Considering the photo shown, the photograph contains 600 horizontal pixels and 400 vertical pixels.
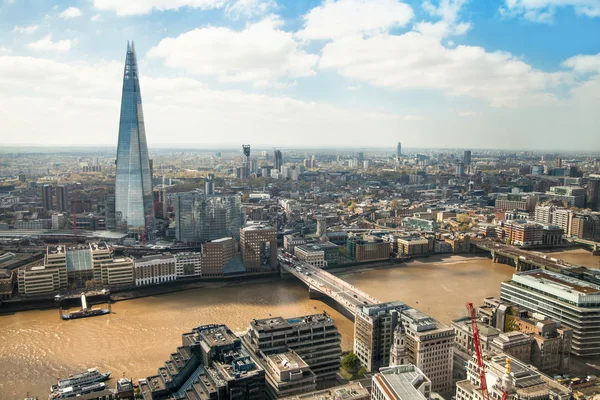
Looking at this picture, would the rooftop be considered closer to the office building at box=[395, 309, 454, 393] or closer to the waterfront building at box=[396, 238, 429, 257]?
the office building at box=[395, 309, 454, 393]

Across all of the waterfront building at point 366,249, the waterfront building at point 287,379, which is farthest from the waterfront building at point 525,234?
the waterfront building at point 287,379

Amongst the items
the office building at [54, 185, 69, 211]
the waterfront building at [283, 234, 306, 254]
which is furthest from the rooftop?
the office building at [54, 185, 69, 211]

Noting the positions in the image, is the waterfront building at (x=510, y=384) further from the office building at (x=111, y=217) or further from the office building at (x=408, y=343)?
the office building at (x=111, y=217)

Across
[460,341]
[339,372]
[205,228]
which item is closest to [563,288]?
[460,341]

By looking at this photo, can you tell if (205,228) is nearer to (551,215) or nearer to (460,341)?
(460,341)

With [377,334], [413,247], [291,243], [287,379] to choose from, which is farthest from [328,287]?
[413,247]
